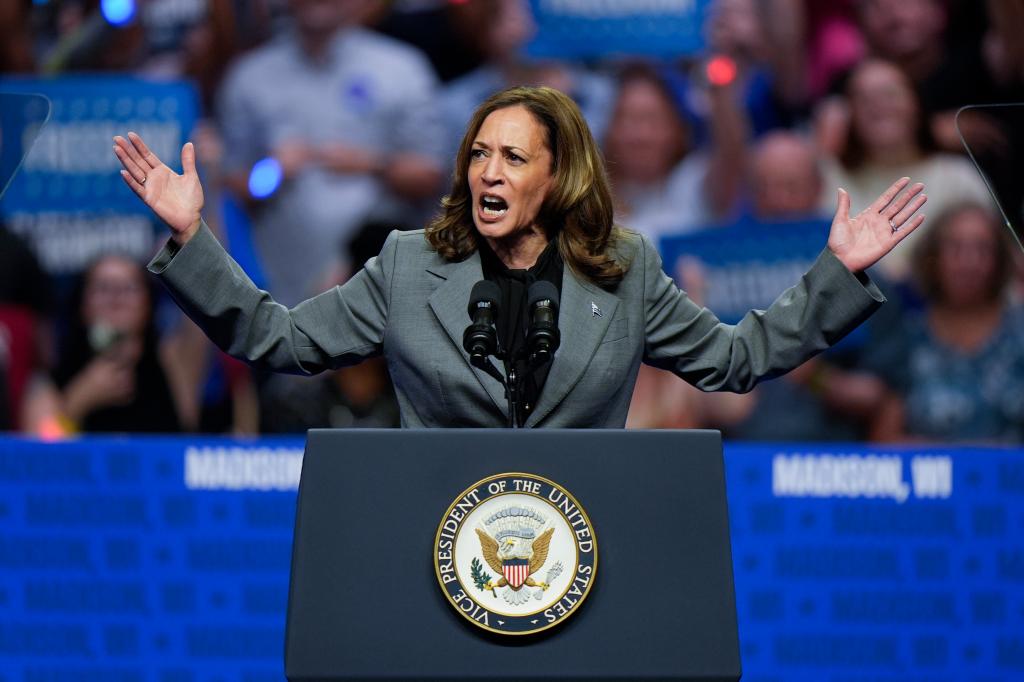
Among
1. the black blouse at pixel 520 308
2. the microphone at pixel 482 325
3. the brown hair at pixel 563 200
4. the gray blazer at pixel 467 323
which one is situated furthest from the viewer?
the brown hair at pixel 563 200

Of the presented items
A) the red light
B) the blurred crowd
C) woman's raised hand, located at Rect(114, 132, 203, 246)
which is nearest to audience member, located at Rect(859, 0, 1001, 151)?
the blurred crowd

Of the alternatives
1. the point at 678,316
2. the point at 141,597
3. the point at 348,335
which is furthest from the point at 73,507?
the point at 678,316

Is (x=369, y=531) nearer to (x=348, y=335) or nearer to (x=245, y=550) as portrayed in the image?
(x=348, y=335)

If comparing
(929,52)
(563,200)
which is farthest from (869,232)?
(929,52)

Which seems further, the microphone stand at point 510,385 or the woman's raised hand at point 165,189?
the woman's raised hand at point 165,189

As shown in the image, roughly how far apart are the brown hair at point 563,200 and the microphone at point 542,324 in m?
0.24

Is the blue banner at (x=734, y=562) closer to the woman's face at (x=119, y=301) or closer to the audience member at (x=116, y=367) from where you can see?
the audience member at (x=116, y=367)

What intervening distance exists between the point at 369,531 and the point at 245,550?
7.54ft

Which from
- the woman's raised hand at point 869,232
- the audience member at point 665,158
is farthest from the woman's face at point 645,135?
the woman's raised hand at point 869,232

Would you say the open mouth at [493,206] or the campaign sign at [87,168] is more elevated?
the campaign sign at [87,168]

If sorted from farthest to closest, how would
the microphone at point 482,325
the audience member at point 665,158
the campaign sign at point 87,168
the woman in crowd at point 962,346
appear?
the campaign sign at point 87,168, the audience member at point 665,158, the woman in crowd at point 962,346, the microphone at point 482,325

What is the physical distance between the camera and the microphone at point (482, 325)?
1.71 metres

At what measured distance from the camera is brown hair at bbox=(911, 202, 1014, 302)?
432 centimetres

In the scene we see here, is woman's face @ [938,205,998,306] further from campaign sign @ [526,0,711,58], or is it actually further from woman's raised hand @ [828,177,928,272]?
woman's raised hand @ [828,177,928,272]
